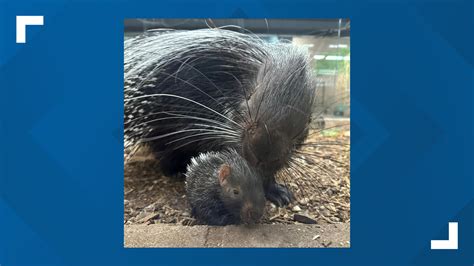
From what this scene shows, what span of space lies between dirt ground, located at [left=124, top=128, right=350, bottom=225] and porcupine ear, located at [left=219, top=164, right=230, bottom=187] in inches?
10.7

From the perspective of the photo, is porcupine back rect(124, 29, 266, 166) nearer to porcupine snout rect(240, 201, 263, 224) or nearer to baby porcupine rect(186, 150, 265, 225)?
baby porcupine rect(186, 150, 265, 225)

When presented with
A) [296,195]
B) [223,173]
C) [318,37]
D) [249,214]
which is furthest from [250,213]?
[318,37]

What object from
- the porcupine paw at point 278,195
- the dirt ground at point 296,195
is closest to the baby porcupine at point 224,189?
the dirt ground at point 296,195

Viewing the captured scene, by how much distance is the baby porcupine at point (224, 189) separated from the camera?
210cm

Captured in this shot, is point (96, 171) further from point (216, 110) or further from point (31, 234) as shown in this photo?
point (216, 110)

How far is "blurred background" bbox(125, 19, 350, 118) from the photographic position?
214cm
